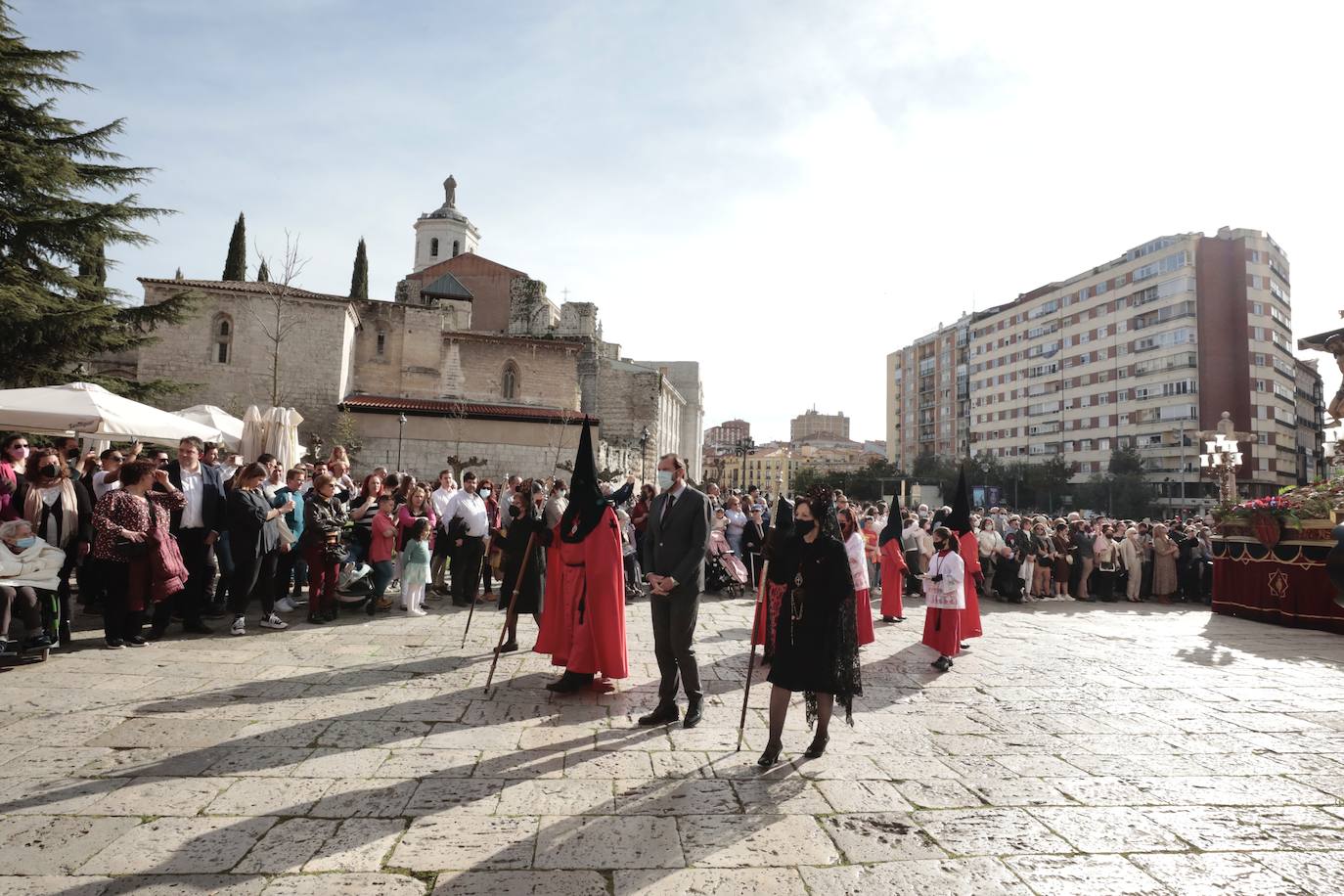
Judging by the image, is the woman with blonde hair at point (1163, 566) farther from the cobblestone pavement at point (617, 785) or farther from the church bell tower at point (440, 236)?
the church bell tower at point (440, 236)

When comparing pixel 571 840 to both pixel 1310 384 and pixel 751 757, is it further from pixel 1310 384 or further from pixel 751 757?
pixel 1310 384

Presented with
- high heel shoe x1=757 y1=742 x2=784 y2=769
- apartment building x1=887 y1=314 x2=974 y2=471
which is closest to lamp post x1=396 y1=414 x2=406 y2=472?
high heel shoe x1=757 y1=742 x2=784 y2=769

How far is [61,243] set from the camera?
675 inches

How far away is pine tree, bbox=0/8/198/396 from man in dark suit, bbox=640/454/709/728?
16940 millimetres

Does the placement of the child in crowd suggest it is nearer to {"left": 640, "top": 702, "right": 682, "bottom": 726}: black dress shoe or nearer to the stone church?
{"left": 640, "top": 702, "right": 682, "bottom": 726}: black dress shoe

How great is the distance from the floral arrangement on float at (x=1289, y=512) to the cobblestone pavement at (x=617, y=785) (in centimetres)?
543

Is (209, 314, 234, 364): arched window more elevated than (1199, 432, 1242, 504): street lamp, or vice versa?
(209, 314, 234, 364): arched window

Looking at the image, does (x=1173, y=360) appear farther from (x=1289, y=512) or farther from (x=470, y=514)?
(x=470, y=514)

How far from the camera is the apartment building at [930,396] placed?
83062mm

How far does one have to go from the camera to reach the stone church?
30.6 m

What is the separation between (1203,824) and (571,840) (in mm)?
3294

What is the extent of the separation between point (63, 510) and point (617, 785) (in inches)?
240

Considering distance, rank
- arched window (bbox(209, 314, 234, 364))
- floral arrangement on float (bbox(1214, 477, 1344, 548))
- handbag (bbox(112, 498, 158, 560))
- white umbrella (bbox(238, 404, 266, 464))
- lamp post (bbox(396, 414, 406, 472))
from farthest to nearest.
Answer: arched window (bbox(209, 314, 234, 364)) < lamp post (bbox(396, 414, 406, 472)) < white umbrella (bbox(238, 404, 266, 464)) < floral arrangement on float (bbox(1214, 477, 1344, 548)) < handbag (bbox(112, 498, 158, 560))

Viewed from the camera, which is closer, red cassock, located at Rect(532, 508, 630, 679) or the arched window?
red cassock, located at Rect(532, 508, 630, 679)
